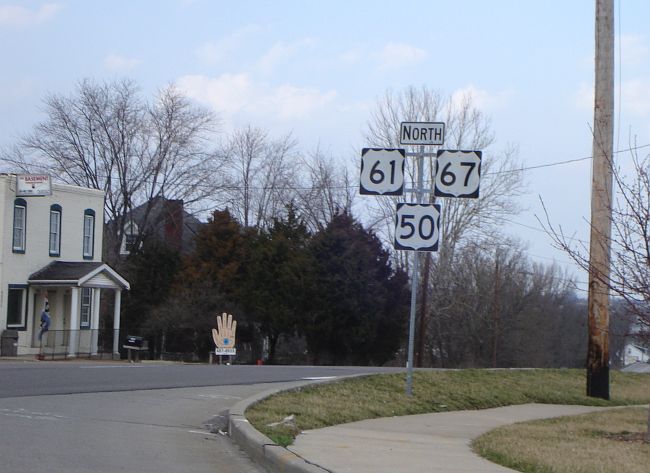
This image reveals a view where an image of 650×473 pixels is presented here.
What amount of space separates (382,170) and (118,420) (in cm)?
533

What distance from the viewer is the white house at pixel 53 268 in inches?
1422

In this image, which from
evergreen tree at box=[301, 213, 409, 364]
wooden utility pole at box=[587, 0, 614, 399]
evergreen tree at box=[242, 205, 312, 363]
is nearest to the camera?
wooden utility pole at box=[587, 0, 614, 399]

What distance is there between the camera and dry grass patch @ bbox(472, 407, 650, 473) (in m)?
9.42

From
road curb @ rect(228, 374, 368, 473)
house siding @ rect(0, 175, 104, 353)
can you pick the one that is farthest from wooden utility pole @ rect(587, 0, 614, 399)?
house siding @ rect(0, 175, 104, 353)

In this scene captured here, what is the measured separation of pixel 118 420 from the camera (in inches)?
457

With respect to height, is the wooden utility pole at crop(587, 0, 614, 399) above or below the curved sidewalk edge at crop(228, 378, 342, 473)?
above

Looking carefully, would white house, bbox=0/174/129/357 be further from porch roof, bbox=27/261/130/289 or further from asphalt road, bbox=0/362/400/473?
asphalt road, bbox=0/362/400/473

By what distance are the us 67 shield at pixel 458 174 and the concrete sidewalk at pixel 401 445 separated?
335 centimetres

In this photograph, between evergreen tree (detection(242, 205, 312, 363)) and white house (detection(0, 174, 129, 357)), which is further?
evergreen tree (detection(242, 205, 312, 363))

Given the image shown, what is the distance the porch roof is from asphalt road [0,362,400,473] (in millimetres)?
18915

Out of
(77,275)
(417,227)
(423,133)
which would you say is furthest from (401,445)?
(77,275)

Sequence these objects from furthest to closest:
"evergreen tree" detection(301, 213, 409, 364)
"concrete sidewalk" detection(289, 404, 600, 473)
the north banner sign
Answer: "evergreen tree" detection(301, 213, 409, 364), the north banner sign, "concrete sidewalk" detection(289, 404, 600, 473)

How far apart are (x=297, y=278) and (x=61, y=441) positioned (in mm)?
35144

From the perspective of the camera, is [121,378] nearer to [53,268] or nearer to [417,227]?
[417,227]
